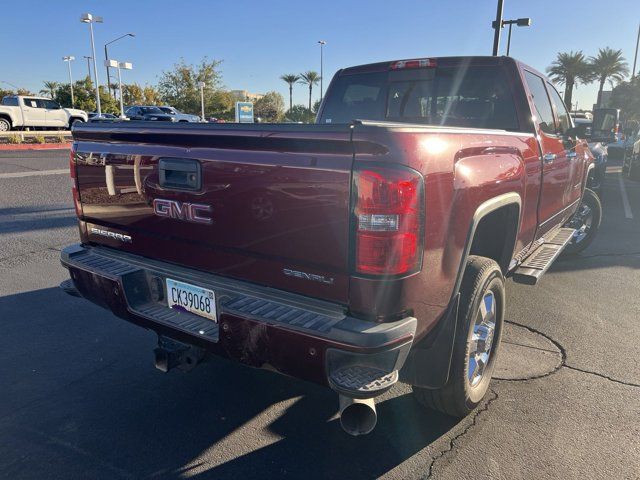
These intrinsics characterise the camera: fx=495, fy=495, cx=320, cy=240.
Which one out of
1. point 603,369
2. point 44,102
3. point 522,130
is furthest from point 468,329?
point 44,102

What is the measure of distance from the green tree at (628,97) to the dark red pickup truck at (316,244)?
163ft

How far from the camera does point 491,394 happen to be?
10.4 ft

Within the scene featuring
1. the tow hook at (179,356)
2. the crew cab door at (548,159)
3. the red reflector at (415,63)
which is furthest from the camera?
the red reflector at (415,63)

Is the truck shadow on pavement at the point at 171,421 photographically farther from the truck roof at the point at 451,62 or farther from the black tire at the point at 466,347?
the truck roof at the point at 451,62

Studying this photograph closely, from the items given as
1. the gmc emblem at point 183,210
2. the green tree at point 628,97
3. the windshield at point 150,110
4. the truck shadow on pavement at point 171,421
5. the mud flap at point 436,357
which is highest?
the green tree at point 628,97

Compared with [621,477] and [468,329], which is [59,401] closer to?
[468,329]

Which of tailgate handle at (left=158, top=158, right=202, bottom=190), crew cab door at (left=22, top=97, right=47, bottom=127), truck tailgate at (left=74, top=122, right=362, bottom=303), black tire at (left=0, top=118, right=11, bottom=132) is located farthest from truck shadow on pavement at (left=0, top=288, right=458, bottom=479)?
crew cab door at (left=22, top=97, right=47, bottom=127)

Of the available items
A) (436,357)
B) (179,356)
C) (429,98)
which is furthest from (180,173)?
(429,98)

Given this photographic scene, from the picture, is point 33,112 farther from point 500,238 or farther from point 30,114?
point 500,238

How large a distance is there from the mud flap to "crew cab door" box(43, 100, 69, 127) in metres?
31.0

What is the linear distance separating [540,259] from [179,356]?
2.96 meters

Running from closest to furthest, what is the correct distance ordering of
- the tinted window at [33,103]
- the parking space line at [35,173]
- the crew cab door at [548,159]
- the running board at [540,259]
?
the running board at [540,259] < the crew cab door at [548,159] < the parking space line at [35,173] < the tinted window at [33,103]

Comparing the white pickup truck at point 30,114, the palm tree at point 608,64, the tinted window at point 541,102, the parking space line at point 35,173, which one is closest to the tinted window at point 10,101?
the white pickup truck at point 30,114

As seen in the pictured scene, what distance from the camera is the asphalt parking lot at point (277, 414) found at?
8.21 ft
